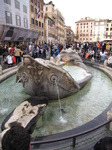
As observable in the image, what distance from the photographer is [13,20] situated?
23.7m

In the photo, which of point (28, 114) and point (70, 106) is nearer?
point (28, 114)

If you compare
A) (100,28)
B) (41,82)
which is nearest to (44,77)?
(41,82)

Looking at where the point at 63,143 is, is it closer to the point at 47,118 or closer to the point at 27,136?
the point at 47,118

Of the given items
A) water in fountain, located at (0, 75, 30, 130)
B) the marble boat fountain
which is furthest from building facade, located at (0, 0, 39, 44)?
the marble boat fountain

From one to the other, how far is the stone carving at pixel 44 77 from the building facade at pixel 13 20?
18235 mm

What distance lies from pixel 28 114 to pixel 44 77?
137cm

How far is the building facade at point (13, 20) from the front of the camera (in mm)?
20695

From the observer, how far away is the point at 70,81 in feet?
16.2

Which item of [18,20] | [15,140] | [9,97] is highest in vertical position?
[18,20]

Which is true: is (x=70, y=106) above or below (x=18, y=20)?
below

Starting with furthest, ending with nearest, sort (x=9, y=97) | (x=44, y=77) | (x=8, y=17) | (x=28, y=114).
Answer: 1. (x=8, y=17)
2. (x=9, y=97)
3. (x=44, y=77)
4. (x=28, y=114)

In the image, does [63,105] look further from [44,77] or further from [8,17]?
[8,17]

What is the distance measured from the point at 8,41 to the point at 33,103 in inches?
879

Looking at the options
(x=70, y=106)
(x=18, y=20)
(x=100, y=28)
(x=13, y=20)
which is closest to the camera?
(x=70, y=106)
